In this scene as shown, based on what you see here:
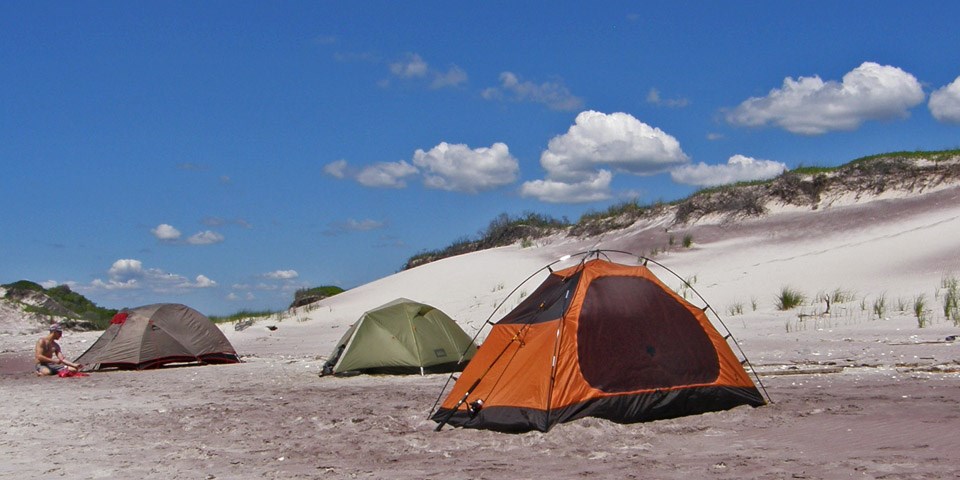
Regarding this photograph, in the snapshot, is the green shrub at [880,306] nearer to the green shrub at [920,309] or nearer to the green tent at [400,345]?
the green shrub at [920,309]

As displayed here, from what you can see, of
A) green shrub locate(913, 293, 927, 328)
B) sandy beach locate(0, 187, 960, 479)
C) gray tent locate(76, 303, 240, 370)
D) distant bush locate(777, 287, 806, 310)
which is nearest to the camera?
sandy beach locate(0, 187, 960, 479)

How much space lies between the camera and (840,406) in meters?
10.1

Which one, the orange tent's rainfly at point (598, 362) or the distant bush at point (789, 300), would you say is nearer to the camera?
the orange tent's rainfly at point (598, 362)

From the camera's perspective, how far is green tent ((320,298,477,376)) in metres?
16.0

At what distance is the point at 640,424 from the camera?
9648mm

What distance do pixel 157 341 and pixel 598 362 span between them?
12402mm

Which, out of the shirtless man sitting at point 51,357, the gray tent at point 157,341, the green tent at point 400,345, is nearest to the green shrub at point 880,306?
the green tent at point 400,345

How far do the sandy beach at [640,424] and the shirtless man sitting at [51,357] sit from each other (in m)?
0.42

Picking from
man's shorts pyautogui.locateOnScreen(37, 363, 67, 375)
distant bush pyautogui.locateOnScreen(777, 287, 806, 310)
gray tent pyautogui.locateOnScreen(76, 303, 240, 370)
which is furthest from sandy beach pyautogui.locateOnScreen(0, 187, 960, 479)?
gray tent pyautogui.locateOnScreen(76, 303, 240, 370)

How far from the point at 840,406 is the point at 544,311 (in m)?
3.34

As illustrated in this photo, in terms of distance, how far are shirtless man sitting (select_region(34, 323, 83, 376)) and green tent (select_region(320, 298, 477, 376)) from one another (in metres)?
5.49

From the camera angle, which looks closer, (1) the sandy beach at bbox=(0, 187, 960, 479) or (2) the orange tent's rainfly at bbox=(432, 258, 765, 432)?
(1) the sandy beach at bbox=(0, 187, 960, 479)

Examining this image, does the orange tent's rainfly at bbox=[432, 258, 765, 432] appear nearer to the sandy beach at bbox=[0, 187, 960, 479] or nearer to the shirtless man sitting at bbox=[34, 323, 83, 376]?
the sandy beach at bbox=[0, 187, 960, 479]

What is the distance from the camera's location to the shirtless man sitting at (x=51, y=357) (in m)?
17.9
